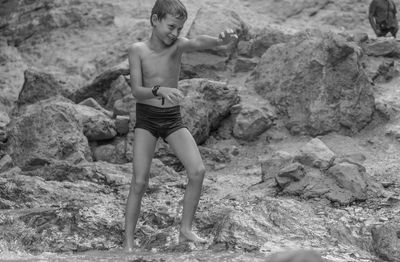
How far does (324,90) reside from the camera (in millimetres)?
8617

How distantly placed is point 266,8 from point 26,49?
431 centimetres

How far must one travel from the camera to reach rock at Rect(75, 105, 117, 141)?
8.26m

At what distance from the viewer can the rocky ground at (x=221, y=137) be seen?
5172mm

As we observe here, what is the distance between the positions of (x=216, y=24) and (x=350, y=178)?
4938 millimetres

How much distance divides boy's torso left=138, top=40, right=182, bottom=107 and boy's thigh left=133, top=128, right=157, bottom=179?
0.21m

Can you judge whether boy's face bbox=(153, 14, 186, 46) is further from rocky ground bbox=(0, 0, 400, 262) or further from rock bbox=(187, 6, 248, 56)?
rock bbox=(187, 6, 248, 56)

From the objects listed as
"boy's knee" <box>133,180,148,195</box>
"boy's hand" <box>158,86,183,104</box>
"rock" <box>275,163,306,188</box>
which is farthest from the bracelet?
"rock" <box>275,163,306,188</box>

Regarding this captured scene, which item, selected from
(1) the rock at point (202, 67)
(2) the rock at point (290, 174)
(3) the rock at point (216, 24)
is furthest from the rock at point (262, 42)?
(2) the rock at point (290, 174)

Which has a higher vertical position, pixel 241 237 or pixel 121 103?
pixel 241 237

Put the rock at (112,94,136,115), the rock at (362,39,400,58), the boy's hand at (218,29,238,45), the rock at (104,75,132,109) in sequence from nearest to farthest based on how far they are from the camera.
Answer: the boy's hand at (218,29,238,45) → the rock at (112,94,136,115) → the rock at (104,75,132,109) → the rock at (362,39,400,58)

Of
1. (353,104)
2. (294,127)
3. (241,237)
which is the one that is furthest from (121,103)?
(241,237)

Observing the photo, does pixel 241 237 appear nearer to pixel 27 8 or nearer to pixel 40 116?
pixel 40 116

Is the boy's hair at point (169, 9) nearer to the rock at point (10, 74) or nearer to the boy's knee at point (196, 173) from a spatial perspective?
the boy's knee at point (196, 173)

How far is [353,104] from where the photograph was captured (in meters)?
8.53
